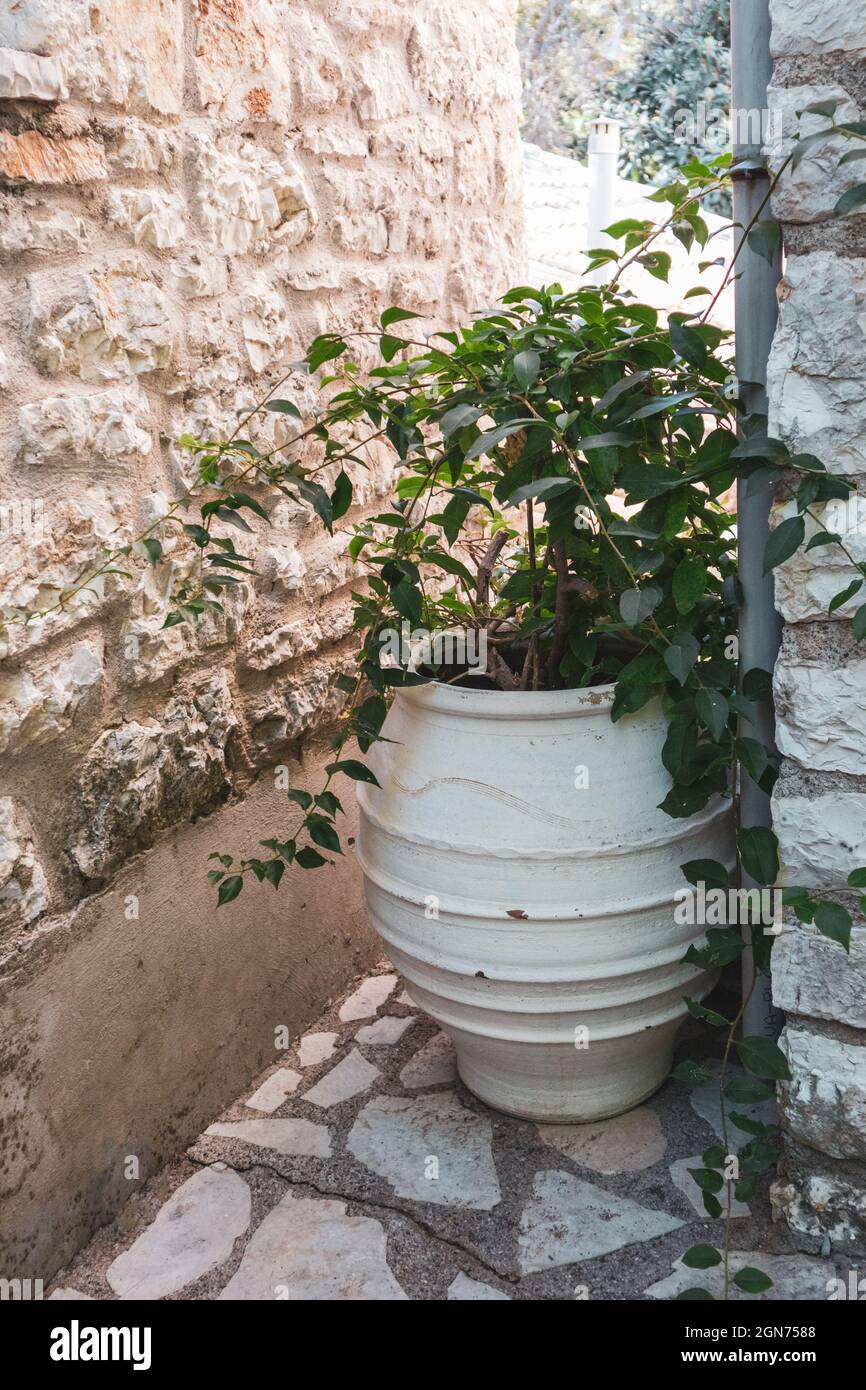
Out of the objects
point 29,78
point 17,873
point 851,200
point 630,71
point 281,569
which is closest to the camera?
point 851,200

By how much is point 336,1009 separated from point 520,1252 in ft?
2.56

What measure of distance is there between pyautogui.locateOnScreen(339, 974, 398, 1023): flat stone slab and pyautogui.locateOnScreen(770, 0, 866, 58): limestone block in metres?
1.77

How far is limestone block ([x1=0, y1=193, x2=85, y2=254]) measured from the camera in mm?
1465

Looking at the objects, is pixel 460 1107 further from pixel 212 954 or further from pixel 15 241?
pixel 15 241

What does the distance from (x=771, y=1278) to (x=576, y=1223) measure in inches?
11.2

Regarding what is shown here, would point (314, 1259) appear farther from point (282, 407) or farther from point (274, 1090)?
point (282, 407)

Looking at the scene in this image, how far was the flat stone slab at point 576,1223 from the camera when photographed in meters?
1.64

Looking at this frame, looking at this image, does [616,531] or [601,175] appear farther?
[601,175]

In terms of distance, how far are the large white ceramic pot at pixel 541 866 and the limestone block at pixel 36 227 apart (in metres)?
0.79

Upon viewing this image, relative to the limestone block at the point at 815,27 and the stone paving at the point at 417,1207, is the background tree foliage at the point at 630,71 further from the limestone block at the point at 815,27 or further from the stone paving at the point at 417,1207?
the stone paving at the point at 417,1207

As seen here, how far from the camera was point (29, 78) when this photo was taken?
145cm

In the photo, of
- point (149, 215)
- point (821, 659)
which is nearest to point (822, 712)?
point (821, 659)

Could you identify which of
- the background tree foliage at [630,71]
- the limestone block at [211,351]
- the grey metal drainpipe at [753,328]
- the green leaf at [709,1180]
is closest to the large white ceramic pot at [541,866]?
the grey metal drainpipe at [753,328]
